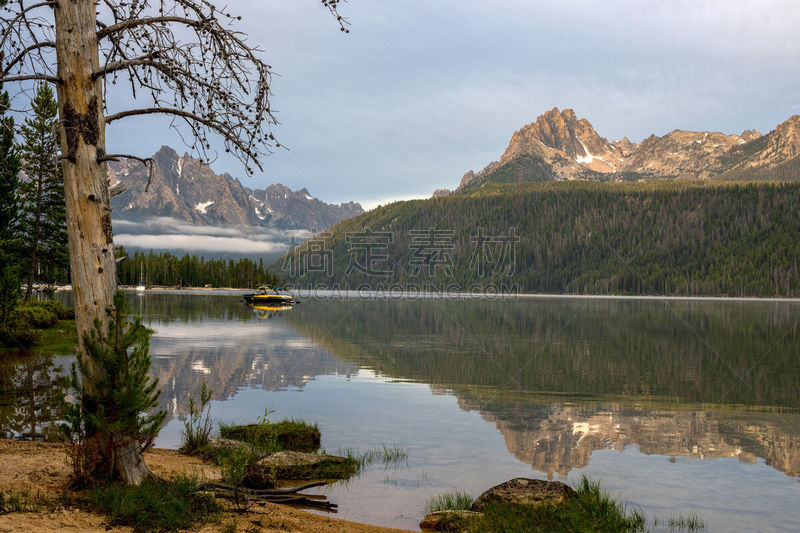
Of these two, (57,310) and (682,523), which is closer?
(682,523)

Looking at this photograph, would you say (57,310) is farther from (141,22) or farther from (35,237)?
(141,22)

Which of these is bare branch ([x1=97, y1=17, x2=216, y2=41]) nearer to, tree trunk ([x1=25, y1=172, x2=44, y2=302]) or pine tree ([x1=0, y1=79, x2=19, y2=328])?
pine tree ([x1=0, y1=79, x2=19, y2=328])

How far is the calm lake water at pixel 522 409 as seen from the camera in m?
14.1

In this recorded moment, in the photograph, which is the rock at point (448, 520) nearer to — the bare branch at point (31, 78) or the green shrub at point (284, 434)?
the green shrub at point (284, 434)

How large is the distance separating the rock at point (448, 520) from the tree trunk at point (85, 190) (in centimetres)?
526

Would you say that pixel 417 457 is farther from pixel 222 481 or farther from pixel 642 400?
pixel 642 400

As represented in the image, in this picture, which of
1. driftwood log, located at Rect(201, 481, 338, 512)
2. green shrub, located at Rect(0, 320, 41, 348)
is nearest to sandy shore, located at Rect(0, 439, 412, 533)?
driftwood log, located at Rect(201, 481, 338, 512)

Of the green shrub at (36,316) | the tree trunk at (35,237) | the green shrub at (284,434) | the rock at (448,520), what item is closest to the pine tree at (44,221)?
the tree trunk at (35,237)

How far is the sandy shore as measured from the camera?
849 centimetres

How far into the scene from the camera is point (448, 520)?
11367 mm

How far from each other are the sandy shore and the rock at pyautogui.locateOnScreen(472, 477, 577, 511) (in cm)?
223

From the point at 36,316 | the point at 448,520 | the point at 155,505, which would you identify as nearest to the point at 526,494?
the point at 448,520

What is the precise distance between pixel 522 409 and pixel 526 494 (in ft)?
36.6

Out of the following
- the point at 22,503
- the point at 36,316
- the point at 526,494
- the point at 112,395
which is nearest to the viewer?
the point at 22,503
